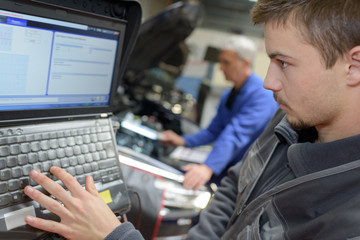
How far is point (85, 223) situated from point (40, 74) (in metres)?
0.37

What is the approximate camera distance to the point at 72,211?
721 millimetres

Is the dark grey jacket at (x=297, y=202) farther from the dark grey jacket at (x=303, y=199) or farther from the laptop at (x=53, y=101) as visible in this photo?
the laptop at (x=53, y=101)

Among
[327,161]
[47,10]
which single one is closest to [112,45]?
[47,10]

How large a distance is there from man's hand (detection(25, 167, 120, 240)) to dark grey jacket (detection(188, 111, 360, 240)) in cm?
39

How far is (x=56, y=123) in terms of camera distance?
0.82 meters

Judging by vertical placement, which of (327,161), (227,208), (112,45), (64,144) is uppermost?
(112,45)

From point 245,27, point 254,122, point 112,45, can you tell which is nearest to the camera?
point 112,45

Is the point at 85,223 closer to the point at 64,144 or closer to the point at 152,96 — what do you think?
the point at 64,144

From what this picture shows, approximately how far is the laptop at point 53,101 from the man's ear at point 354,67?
24.0 inches

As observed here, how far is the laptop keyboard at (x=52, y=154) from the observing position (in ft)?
2.26

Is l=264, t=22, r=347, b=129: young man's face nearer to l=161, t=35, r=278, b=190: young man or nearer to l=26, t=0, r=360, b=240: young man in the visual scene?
l=26, t=0, r=360, b=240: young man

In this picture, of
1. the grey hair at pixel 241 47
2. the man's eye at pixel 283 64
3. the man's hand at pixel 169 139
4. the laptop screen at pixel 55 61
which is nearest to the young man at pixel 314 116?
the man's eye at pixel 283 64

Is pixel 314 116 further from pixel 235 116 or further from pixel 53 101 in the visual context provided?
pixel 235 116

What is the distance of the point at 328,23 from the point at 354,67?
0.12m
